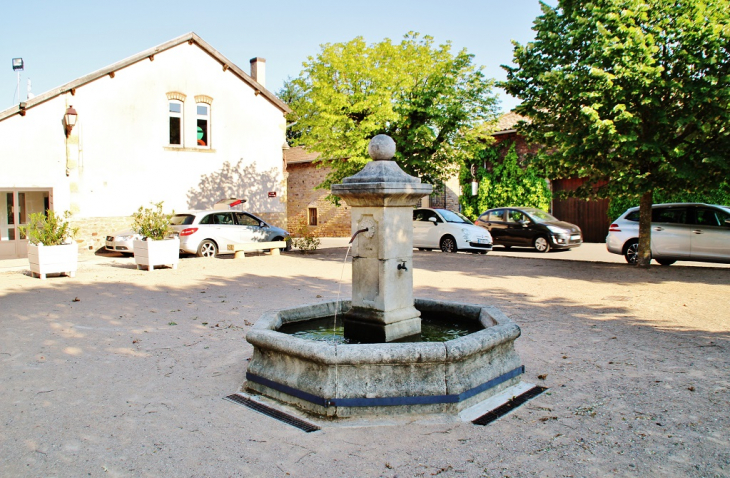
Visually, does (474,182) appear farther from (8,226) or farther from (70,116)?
(8,226)

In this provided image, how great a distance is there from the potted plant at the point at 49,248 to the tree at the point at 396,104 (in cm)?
685

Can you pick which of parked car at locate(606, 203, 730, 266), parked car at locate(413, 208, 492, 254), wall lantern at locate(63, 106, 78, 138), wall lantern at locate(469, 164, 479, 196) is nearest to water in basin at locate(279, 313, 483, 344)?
parked car at locate(606, 203, 730, 266)

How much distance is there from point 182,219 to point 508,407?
536 inches

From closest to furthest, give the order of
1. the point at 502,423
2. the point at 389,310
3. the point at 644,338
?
the point at 502,423, the point at 389,310, the point at 644,338

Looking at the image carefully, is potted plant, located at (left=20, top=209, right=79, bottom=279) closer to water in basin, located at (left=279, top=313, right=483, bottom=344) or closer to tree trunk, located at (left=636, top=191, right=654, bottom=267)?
water in basin, located at (left=279, top=313, right=483, bottom=344)

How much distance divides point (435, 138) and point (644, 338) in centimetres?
1129

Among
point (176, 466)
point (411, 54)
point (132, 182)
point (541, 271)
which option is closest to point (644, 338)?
point (176, 466)

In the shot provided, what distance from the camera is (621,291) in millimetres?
9836

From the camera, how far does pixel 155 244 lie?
13367mm

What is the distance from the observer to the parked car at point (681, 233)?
39.9 feet

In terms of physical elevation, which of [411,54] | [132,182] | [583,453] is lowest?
[583,453]

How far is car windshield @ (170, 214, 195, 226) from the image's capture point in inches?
633

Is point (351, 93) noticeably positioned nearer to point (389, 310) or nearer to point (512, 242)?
point (512, 242)

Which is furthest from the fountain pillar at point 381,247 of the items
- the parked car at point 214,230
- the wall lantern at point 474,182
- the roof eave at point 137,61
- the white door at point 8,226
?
the wall lantern at point 474,182
